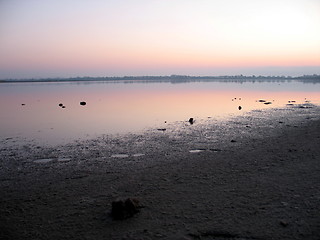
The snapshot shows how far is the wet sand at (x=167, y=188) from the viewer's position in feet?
18.9

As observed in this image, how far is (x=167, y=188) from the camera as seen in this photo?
802 cm

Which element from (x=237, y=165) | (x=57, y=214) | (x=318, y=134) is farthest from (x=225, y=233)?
(x=318, y=134)

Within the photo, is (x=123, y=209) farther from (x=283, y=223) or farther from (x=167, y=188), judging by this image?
(x=283, y=223)

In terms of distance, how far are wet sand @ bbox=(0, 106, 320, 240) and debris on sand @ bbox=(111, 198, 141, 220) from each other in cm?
18

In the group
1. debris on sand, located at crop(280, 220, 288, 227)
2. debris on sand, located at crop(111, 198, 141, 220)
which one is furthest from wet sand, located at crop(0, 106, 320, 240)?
debris on sand, located at crop(111, 198, 141, 220)

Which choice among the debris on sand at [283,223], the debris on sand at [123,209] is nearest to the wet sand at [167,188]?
the debris on sand at [283,223]

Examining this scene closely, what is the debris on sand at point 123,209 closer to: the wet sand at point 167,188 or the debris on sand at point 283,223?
the wet sand at point 167,188

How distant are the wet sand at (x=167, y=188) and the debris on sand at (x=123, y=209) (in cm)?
18

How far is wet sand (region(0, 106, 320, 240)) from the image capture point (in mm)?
5766

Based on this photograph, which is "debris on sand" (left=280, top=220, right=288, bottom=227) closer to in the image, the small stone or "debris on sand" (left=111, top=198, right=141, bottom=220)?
the small stone

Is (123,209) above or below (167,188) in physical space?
above

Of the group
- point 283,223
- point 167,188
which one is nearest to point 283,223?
point 283,223

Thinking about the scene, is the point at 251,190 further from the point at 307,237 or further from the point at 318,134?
the point at 318,134

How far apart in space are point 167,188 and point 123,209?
207cm
